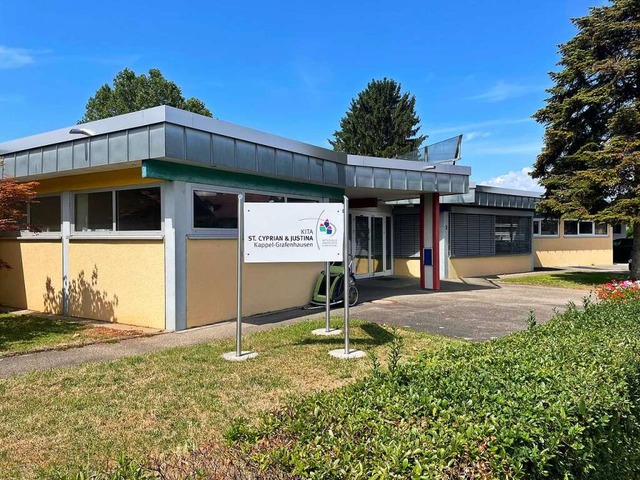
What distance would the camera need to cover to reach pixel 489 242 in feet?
64.4

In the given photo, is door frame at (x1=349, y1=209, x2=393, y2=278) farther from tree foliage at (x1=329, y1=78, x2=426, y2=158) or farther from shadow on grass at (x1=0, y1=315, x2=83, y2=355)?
tree foliage at (x1=329, y1=78, x2=426, y2=158)

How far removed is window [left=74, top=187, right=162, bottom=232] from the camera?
8164 mm

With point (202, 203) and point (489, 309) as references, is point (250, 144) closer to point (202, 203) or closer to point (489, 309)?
point (202, 203)

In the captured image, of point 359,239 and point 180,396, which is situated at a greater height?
point 359,239

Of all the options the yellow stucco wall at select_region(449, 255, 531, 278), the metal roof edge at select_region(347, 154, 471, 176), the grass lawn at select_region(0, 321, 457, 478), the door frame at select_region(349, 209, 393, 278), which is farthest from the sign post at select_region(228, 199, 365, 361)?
the yellow stucco wall at select_region(449, 255, 531, 278)

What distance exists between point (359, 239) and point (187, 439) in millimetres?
13935

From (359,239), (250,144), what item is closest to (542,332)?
(250,144)

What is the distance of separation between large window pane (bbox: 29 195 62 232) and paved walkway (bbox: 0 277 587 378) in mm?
4264

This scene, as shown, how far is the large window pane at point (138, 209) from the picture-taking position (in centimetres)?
812

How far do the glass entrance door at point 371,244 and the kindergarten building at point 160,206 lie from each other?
4.93 meters

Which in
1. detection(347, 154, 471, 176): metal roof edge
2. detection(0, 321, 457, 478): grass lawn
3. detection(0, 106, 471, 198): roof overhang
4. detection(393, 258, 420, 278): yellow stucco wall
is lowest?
detection(0, 321, 457, 478): grass lawn

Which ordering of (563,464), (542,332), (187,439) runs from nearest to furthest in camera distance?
1. (563,464)
2. (187,439)
3. (542,332)

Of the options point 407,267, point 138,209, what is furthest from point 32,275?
point 407,267

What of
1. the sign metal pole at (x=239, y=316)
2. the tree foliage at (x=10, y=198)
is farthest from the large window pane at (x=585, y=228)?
the tree foliage at (x=10, y=198)
